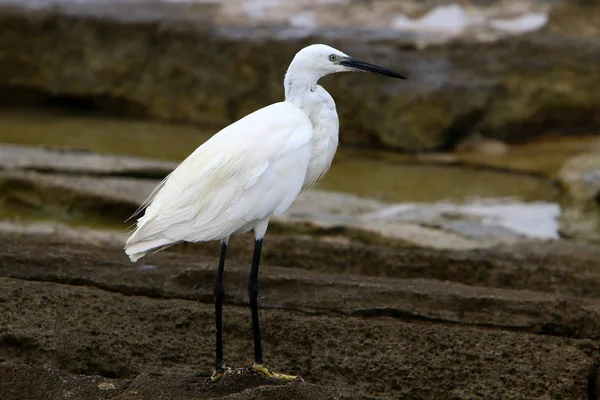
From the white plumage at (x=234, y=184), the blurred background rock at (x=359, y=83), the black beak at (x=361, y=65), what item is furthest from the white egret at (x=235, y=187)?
the blurred background rock at (x=359, y=83)

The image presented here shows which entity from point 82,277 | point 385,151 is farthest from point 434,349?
point 385,151

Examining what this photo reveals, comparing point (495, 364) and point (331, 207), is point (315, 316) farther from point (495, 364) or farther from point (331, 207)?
point (331, 207)

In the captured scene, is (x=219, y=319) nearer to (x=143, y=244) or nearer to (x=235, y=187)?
(x=143, y=244)

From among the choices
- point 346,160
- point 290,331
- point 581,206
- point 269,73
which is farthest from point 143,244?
point 269,73

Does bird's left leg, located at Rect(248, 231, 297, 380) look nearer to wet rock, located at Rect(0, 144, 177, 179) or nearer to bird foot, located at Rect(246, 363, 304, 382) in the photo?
bird foot, located at Rect(246, 363, 304, 382)

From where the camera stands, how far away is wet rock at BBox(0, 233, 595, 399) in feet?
12.3

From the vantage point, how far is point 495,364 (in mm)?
3775

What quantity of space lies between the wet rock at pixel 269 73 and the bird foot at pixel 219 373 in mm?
6388

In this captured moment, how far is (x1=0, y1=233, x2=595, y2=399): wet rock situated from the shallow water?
4308 millimetres

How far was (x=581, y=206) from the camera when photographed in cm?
694

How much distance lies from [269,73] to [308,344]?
680cm

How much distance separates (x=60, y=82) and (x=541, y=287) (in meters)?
7.81

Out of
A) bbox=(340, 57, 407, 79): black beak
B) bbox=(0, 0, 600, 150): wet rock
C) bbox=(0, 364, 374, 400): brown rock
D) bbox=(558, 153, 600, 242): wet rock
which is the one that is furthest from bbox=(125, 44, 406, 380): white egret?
bbox=(0, 0, 600, 150): wet rock

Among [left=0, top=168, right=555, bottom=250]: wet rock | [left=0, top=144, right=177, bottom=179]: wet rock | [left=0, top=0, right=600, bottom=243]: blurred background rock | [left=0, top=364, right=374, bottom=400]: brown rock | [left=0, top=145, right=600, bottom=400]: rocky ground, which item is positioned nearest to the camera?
[left=0, top=364, right=374, bottom=400]: brown rock
